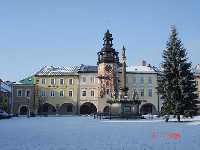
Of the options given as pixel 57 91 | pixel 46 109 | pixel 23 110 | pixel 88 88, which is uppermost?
pixel 88 88

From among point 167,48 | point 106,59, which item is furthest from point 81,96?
point 167,48

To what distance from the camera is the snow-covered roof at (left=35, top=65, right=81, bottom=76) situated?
87.2 meters

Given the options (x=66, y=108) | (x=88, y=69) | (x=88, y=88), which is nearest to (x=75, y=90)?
(x=88, y=88)

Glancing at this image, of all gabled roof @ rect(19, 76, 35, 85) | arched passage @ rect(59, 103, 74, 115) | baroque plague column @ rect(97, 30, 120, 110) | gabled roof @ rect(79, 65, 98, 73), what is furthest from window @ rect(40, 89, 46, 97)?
baroque plague column @ rect(97, 30, 120, 110)

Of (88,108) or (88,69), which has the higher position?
(88,69)

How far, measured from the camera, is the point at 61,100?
285ft

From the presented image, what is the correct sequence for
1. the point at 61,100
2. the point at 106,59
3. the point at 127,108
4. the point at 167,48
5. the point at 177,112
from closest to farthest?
1. the point at 177,112
2. the point at 167,48
3. the point at 127,108
4. the point at 106,59
5. the point at 61,100

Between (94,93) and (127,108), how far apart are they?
111 ft

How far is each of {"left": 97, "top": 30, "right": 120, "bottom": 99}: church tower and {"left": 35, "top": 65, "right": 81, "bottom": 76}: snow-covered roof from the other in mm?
7239

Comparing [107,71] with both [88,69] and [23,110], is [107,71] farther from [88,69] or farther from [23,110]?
[23,110]

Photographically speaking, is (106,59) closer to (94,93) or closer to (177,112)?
(94,93)

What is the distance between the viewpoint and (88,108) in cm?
8744

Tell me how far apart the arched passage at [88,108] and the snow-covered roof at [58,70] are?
677 centimetres

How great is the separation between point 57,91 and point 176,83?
4588 cm
